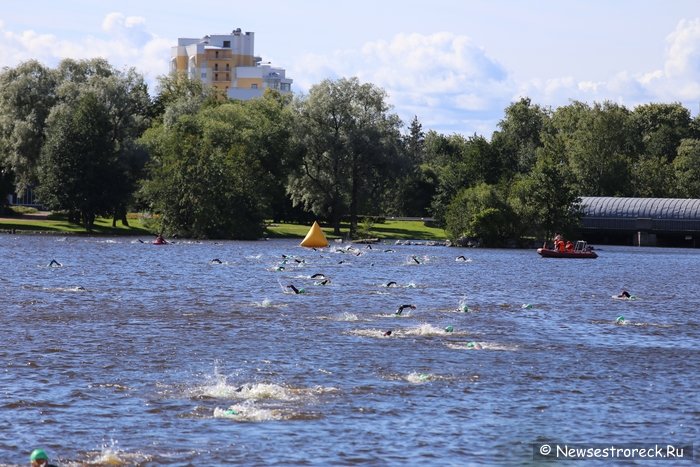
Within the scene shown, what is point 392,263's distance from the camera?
85812 mm

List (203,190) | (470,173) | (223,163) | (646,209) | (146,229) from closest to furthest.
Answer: (203,190)
(223,163)
(146,229)
(646,209)
(470,173)

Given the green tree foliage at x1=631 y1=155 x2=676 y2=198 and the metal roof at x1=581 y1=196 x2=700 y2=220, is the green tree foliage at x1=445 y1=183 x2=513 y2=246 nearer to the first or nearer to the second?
the metal roof at x1=581 y1=196 x2=700 y2=220

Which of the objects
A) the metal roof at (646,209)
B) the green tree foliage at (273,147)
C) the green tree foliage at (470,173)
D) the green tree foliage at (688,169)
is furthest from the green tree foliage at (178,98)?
the green tree foliage at (688,169)

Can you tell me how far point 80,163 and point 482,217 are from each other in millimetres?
43767

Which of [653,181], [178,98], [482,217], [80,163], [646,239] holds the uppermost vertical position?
[178,98]

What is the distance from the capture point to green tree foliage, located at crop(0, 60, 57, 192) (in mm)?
128375

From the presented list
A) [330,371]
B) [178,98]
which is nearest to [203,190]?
[178,98]

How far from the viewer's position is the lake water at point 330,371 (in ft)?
73.6

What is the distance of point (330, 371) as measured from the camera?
3034 centimetres

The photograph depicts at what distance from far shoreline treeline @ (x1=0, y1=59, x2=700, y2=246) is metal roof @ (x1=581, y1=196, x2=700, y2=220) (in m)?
7.64

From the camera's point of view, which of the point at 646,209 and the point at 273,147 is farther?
the point at 646,209

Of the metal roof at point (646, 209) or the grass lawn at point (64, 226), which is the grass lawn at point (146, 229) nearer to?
the grass lawn at point (64, 226)

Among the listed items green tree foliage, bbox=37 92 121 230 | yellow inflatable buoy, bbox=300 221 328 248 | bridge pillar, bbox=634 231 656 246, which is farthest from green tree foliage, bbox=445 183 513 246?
green tree foliage, bbox=37 92 121 230

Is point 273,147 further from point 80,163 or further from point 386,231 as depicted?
point 80,163
